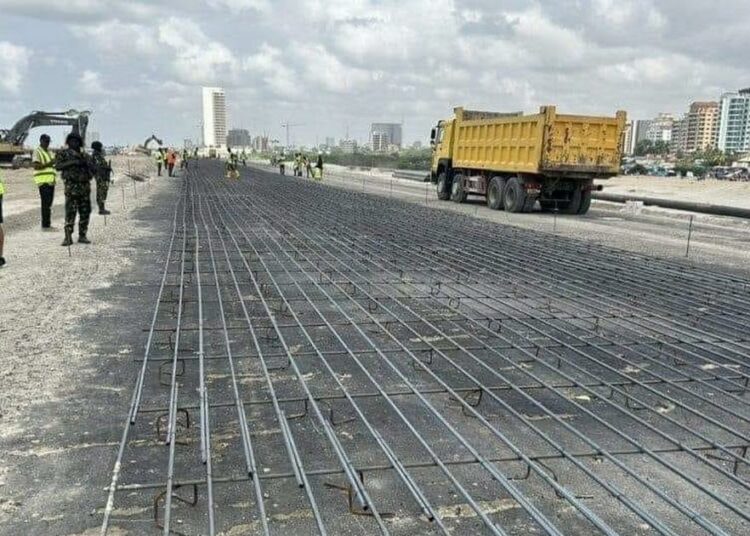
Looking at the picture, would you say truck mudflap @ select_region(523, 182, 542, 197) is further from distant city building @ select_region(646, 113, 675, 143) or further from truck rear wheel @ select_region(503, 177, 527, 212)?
distant city building @ select_region(646, 113, 675, 143)

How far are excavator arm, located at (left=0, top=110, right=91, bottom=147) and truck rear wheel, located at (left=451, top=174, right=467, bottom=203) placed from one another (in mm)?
24371

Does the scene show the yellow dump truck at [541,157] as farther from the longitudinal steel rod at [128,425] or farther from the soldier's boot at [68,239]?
the longitudinal steel rod at [128,425]

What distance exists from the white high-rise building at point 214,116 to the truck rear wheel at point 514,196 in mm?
169258

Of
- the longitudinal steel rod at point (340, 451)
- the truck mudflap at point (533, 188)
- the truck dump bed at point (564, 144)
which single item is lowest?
the longitudinal steel rod at point (340, 451)

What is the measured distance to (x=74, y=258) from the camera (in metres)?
8.86

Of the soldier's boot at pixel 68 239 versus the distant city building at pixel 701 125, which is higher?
the distant city building at pixel 701 125

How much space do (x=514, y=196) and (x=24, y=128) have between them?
3128 centimetres

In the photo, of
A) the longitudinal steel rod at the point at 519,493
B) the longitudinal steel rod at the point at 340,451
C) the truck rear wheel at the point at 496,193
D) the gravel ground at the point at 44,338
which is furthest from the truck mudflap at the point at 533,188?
the longitudinal steel rod at the point at 519,493

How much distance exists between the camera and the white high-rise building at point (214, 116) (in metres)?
181

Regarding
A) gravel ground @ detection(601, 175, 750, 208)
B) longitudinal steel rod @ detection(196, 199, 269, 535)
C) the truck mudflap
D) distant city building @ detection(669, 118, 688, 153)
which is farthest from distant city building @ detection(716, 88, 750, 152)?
longitudinal steel rod @ detection(196, 199, 269, 535)

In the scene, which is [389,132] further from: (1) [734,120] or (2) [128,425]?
(2) [128,425]

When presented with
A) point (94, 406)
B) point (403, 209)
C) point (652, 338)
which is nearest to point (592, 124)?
point (403, 209)

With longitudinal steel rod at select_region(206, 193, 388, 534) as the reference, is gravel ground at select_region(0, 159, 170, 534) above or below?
below

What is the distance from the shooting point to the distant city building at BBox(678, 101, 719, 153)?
152 metres
